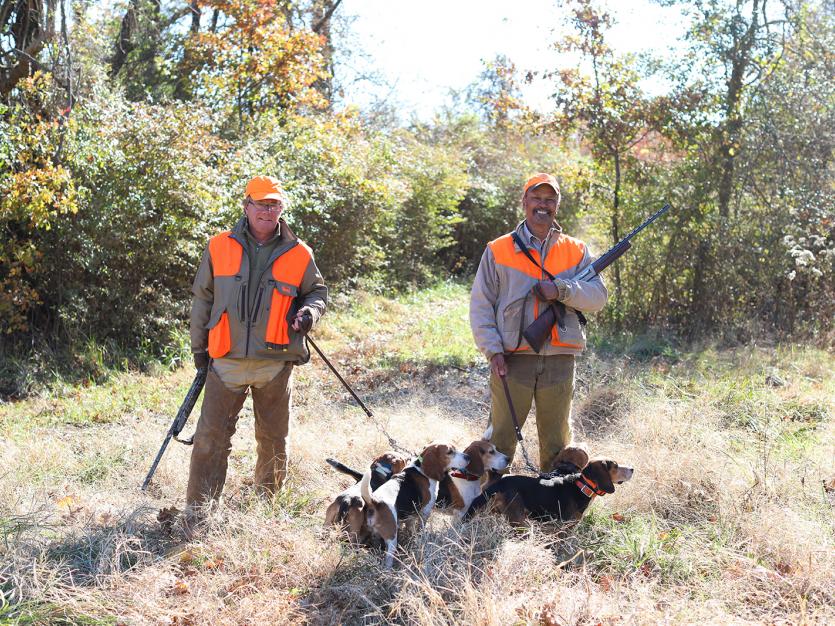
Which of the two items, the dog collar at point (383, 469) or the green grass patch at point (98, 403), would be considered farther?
the green grass patch at point (98, 403)

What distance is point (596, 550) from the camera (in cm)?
461

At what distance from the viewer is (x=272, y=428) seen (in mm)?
5258

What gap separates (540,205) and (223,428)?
8.21ft

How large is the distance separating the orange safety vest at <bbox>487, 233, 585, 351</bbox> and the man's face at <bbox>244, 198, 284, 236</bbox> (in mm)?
1404

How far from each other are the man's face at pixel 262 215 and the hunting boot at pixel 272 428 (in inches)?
35.6

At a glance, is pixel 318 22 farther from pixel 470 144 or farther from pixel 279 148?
pixel 279 148

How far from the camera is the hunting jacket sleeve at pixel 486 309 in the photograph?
4879 mm

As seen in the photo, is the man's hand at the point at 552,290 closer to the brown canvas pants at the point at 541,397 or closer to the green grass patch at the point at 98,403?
the brown canvas pants at the point at 541,397

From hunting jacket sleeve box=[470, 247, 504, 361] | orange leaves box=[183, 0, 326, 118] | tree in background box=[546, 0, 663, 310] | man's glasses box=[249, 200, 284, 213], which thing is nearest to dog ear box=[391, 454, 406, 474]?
hunting jacket sleeve box=[470, 247, 504, 361]

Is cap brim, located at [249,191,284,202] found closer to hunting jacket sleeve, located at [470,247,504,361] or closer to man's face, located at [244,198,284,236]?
man's face, located at [244,198,284,236]

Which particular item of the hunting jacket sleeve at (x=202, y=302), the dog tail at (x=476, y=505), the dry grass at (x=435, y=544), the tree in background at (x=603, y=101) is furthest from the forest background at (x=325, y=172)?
the dog tail at (x=476, y=505)

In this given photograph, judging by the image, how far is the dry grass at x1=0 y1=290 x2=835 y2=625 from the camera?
391 cm

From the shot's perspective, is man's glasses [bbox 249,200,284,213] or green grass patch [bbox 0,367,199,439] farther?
green grass patch [bbox 0,367,199,439]

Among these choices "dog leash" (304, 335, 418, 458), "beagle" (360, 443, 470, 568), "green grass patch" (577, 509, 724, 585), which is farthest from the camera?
"dog leash" (304, 335, 418, 458)
